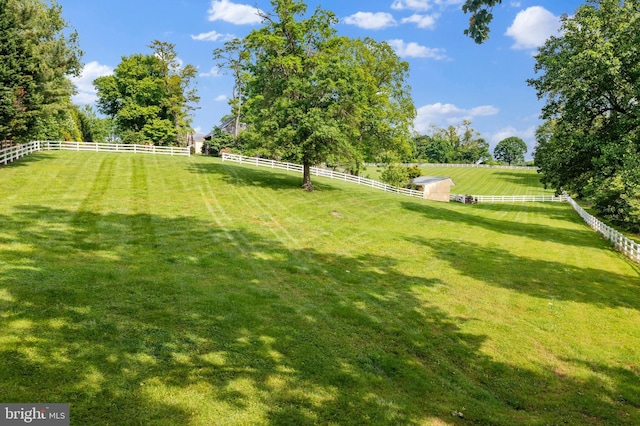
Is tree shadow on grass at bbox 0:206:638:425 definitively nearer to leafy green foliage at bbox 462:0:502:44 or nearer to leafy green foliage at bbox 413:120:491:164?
leafy green foliage at bbox 462:0:502:44

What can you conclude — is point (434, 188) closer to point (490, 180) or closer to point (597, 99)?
point (597, 99)

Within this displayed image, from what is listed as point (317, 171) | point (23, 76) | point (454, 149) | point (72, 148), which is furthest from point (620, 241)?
point (454, 149)

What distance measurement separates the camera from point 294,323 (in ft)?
32.1

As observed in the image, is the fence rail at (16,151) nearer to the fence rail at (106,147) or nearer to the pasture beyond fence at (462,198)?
the fence rail at (106,147)

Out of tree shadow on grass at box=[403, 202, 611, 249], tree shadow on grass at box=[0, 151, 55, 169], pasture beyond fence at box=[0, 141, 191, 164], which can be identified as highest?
pasture beyond fence at box=[0, 141, 191, 164]

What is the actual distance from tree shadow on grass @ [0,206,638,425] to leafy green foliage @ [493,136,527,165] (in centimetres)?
16520

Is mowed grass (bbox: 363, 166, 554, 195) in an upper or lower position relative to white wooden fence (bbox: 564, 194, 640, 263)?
upper

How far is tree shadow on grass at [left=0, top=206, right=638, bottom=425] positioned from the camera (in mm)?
6328

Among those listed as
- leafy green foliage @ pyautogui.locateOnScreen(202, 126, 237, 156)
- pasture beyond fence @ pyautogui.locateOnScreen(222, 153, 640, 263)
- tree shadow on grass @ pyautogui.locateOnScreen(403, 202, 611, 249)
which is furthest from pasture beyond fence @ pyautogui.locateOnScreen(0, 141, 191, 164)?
tree shadow on grass @ pyautogui.locateOnScreen(403, 202, 611, 249)

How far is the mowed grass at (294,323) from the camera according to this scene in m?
6.60

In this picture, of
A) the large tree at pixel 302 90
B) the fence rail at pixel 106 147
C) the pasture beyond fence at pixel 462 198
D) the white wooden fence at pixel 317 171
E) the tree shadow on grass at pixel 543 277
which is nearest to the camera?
the tree shadow on grass at pixel 543 277

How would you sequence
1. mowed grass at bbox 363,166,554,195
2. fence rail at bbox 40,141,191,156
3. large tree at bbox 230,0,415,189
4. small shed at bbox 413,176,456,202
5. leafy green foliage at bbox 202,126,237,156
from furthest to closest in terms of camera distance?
1. mowed grass at bbox 363,166,554,195
2. leafy green foliage at bbox 202,126,237,156
3. small shed at bbox 413,176,456,202
4. fence rail at bbox 40,141,191,156
5. large tree at bbox 230,0,415,189

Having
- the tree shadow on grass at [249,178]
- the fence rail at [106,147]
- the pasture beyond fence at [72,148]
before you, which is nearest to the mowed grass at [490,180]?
the tree shadow on grass at [249,178]

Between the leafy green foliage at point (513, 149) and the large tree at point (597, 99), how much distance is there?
475ft
